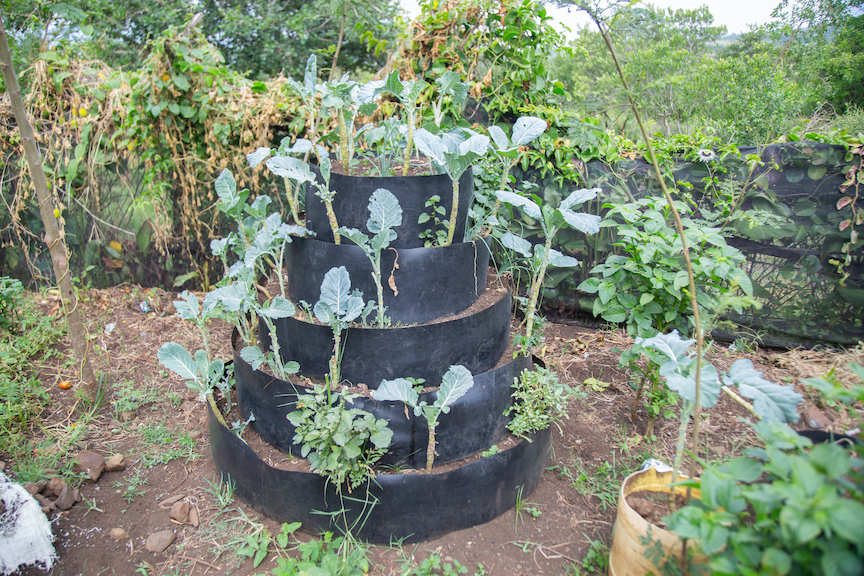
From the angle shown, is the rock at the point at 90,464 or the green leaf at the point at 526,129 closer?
the green leaf at the point at 526,129

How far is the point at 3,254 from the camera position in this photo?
4086 mm

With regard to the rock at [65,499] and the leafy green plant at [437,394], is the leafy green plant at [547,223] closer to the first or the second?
the leafy green plant at [437,394]

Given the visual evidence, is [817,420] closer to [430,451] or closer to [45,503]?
[430,451]

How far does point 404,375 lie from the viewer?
1905 millimetres

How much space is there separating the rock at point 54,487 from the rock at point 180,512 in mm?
507

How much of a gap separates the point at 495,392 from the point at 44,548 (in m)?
1.74

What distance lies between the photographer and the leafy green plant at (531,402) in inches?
78.2

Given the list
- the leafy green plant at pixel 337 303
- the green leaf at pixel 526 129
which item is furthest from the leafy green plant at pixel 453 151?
the leafy green plant at pixel 337 303

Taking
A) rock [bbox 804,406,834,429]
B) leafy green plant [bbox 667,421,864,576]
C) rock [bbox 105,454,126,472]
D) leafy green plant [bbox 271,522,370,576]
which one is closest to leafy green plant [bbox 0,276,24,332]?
rock [bbox 105,454,126,472]

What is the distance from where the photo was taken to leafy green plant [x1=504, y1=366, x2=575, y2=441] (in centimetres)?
199

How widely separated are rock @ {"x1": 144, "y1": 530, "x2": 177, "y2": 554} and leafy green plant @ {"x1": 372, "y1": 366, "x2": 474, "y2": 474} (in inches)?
40.3

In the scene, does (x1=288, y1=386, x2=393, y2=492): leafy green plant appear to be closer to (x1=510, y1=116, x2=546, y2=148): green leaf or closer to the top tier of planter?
the top tier of planter

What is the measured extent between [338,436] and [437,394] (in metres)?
0.38

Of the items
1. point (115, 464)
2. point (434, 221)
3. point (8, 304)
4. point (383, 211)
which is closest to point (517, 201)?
point (434, 221)
